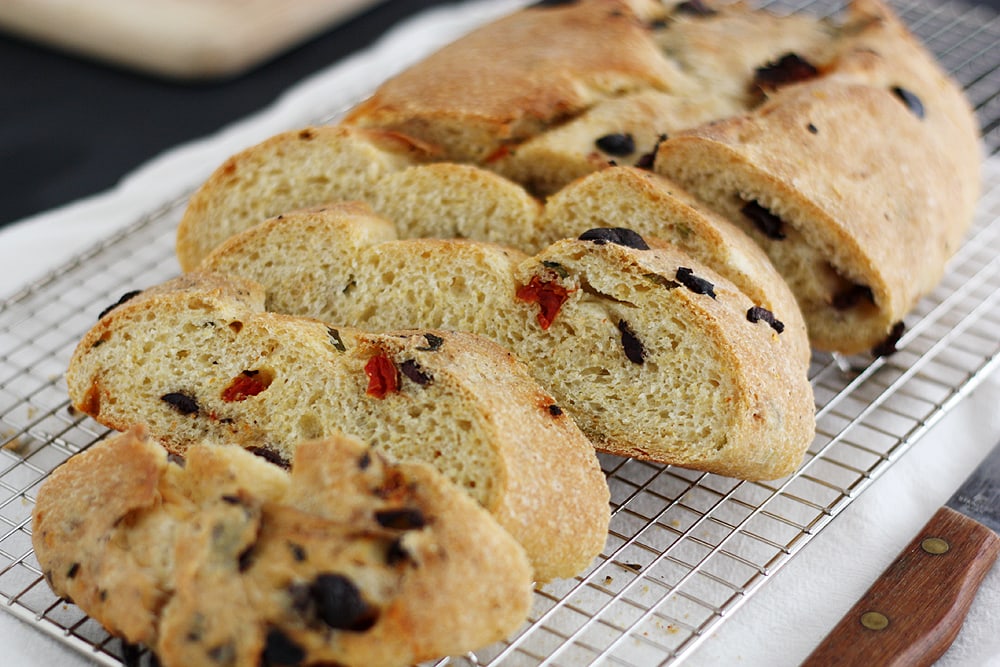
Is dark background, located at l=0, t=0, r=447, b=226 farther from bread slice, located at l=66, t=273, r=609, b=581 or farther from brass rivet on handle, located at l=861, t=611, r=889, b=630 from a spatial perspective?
brass rivet on handle, located at l=861, t=611, r=889, b=630

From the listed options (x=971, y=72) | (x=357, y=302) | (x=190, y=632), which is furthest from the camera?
(x=971, y=72)

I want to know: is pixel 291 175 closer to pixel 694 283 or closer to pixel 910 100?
pixel 694 283

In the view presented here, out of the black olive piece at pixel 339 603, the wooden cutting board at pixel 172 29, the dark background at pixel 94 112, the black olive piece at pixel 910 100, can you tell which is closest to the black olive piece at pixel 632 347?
the black olive piece at pixel 339 603

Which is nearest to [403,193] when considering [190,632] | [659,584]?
[659,584]

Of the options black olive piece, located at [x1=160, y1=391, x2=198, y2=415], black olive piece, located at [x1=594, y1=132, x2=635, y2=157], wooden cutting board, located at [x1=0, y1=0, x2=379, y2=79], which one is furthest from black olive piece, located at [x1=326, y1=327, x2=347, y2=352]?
wooden cutting board, located at [x1=0, y1=0, x2=379, y2=79]

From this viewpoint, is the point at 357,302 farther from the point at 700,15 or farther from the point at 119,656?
the point at 700,15

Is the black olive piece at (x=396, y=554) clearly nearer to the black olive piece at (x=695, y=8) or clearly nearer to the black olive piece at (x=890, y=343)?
the black olive piece at (x=890, y=343)
